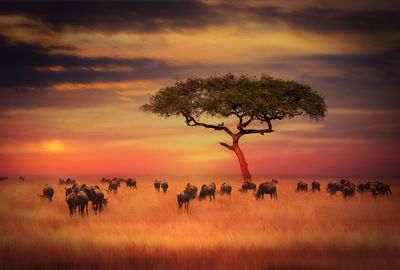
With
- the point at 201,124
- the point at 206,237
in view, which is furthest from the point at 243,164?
the point at 206,237

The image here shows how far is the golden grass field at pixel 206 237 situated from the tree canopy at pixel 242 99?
17.6 m

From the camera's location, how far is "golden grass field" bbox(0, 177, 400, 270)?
15.2 m

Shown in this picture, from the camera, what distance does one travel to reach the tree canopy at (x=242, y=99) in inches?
1938

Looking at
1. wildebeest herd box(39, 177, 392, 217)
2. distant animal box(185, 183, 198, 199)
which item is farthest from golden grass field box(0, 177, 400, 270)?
distant animal box(185, 183, 198, 199)

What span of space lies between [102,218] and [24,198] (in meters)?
15.9

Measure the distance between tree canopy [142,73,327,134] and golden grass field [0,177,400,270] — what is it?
17585 mm

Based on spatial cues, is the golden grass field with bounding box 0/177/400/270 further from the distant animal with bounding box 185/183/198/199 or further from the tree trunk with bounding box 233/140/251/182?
the tree trunk with bounding box 233/140/251/182

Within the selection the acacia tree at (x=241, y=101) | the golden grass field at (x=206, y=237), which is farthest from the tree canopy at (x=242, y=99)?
the golden grass field at (x=206, y=237)

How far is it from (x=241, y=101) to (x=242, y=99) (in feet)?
0.75

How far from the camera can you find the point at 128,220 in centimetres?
2675

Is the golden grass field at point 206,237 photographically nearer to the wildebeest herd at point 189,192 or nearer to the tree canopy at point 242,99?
the wildebeest herd at point 189,192

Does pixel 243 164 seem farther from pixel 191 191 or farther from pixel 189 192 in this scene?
pixel 189 192

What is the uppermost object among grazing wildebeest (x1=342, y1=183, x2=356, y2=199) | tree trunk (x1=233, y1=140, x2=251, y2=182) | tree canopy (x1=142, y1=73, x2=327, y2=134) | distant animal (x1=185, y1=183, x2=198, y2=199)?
tree canopy (x1=142, y1=73, x2=327, y2=134)

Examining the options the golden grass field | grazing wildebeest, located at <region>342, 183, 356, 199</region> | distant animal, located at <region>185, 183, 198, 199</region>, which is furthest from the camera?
grazing wildebeest, located at <region>342, 183, 356, 199</region>
